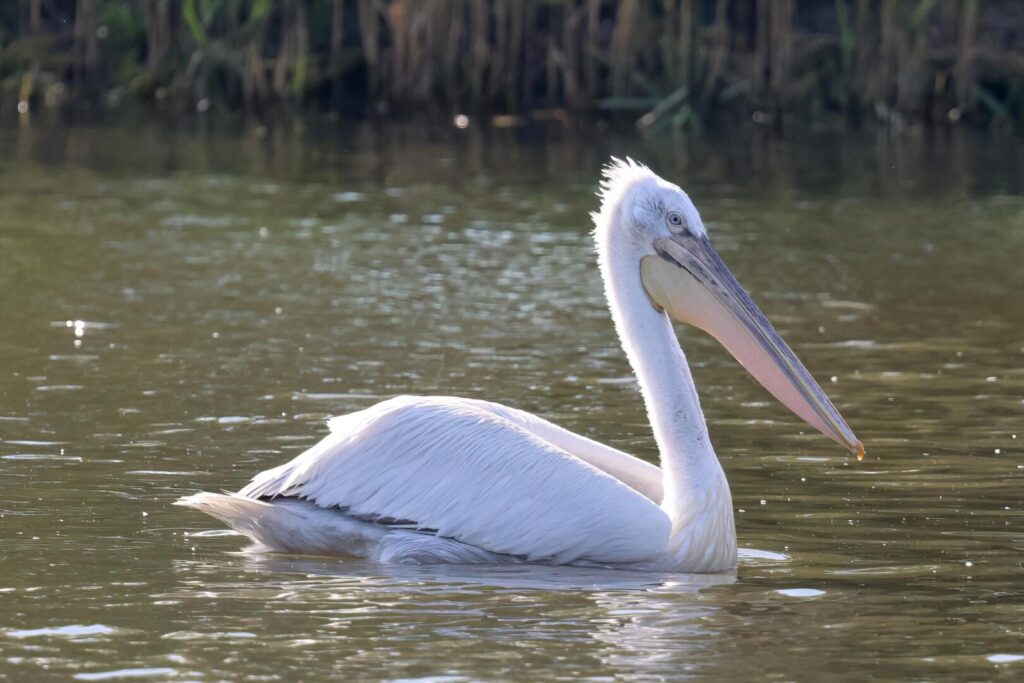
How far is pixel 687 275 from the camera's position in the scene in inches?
231

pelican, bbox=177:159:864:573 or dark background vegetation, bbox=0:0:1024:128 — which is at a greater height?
dark background vegetation, bbox=0:0:1024:128

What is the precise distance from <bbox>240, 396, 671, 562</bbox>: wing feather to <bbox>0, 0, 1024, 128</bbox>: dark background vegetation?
48.7 feet

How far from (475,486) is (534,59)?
17.6 metres

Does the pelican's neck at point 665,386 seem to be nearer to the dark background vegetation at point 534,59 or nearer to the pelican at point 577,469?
the pelican at point 577,469

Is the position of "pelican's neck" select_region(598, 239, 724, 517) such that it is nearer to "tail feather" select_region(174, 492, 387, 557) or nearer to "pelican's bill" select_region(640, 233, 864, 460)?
"pelican's bill" select_region(640, 233, 864, 460)

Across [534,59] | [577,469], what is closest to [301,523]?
[577,469]

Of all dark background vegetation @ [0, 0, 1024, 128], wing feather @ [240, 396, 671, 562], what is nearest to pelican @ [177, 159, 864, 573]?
wing feather @ [240, 396, 671, 562]

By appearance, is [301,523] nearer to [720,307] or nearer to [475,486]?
[475,486]

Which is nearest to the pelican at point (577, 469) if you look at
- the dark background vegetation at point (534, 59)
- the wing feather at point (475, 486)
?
the wing feather at point (475, 486)

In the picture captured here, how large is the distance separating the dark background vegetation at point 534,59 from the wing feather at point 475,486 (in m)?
14.8

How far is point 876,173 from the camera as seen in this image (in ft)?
57.3

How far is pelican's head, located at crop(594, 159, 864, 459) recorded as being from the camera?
5820 mm

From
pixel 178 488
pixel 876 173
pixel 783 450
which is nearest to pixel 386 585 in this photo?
pixel 178 488

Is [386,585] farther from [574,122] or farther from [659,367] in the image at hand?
[574,122]
